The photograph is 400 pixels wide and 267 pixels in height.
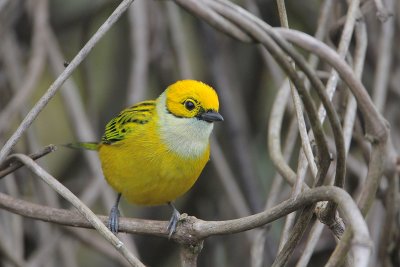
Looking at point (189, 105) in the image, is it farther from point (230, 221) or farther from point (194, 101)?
point (230, 221)

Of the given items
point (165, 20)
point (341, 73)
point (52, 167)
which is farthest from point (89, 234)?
point (341, 73)

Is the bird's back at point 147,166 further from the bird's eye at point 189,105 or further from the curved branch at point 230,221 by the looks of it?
the curved branch at point 230,221

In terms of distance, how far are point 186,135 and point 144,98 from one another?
103cm

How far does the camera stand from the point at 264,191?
413cm

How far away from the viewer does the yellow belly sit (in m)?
2.85

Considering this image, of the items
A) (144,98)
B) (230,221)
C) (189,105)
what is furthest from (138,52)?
(230,221)

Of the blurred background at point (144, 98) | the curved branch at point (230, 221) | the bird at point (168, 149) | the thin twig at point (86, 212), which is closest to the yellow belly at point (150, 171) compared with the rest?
the bird at point (168, 149)

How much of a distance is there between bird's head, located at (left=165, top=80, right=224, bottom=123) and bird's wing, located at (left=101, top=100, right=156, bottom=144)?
158 mm

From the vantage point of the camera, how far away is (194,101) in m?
2.90

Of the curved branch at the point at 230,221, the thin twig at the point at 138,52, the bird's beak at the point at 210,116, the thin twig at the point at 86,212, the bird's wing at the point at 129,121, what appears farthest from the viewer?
the thin twig at the point at 138,52

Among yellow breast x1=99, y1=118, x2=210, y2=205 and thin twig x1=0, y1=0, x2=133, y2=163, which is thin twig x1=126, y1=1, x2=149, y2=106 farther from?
thin twig x1=0, y1=0, x2=133, y2=163

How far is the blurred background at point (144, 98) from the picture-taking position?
3477 millimetres

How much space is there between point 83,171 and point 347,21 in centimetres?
227

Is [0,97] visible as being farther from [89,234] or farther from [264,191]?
[264,191]
